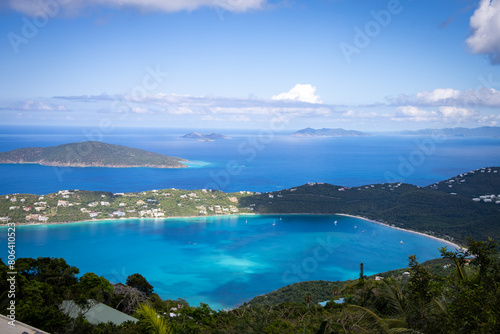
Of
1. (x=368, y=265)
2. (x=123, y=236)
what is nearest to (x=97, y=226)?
(x=123, y=236)

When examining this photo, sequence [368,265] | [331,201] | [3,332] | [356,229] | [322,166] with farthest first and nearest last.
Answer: [322,166]
[331,201]
[356,229]
[368,265]
[3,332]

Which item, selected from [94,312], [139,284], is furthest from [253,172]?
[94,312]

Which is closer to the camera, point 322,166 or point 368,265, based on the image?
point 368,265

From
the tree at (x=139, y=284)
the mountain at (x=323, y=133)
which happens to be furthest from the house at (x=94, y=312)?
the mountain at (x=323, y=133)

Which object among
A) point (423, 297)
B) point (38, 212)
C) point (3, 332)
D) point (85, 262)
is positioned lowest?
point (85, 262)

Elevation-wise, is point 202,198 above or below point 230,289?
above

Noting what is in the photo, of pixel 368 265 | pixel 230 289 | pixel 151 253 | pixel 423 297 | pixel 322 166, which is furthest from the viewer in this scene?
pixel 322 166

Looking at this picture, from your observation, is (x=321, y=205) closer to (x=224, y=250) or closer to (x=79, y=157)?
(x=224, y=250)

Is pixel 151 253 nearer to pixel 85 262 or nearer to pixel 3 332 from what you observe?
pixel 85 262

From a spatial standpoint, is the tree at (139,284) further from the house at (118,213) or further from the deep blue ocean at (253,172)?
the deep blue ocean at (253,172)
